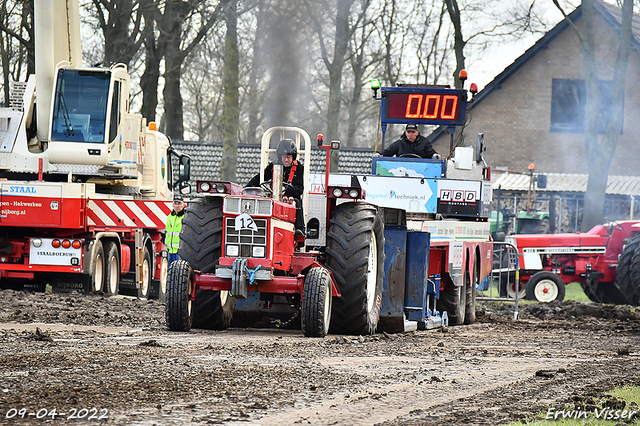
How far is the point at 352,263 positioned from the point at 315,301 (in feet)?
2.60

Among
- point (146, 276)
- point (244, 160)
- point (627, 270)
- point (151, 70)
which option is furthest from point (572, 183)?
point (146, 276)

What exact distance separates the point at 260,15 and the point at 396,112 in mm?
3062

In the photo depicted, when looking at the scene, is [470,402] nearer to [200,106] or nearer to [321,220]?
[321,220]

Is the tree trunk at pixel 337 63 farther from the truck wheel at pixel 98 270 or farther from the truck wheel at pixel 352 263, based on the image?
the truck wheel at pixel 352 263

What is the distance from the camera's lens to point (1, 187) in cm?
1595

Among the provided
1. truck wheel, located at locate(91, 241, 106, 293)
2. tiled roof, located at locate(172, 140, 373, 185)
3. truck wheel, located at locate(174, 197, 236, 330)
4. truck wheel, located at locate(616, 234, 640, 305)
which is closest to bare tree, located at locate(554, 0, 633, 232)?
truck wheel, located at locate(616, 234, 640, 305)

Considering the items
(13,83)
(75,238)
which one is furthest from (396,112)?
(13,83)

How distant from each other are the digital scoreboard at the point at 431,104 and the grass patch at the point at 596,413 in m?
9.09

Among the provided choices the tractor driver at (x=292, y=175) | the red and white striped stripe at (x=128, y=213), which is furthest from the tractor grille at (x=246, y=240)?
the red and white striped stripe at (x=128, y=213)

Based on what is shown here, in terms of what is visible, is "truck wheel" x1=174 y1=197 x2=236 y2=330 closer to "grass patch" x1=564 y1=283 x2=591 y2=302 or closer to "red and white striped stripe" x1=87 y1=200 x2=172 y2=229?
"red and white striped stripe" x1=87 y1=200 x2=172 y2=229

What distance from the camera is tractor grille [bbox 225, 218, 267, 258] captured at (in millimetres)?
10000

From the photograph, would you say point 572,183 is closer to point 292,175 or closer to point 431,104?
point 431,104

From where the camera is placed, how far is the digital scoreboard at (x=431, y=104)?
15.7 meters

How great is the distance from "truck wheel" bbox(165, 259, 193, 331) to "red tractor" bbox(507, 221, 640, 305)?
1220cm
